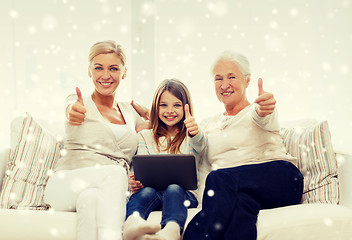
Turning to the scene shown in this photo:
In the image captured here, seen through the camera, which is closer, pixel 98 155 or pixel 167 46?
pixel 98 155

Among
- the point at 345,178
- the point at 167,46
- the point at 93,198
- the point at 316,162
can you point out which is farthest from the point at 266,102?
the point at 167,46

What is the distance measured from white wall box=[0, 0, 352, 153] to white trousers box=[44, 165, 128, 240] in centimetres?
116

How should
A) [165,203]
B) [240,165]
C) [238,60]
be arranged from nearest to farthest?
[165,203], [240,165], [238,60]

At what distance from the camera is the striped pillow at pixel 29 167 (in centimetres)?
168

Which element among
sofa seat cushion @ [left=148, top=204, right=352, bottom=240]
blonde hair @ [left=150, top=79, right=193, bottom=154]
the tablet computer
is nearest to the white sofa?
sofa seat cushion @ [left=148, top=204, right=352, bottom=240]

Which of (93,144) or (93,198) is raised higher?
(93,144)

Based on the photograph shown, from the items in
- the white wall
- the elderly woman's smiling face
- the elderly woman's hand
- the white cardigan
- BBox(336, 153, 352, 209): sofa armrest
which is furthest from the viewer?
the white wall

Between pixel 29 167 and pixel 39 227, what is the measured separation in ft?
1.58

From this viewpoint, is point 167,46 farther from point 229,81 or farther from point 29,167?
point 29,167

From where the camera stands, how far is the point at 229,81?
6.09 feet

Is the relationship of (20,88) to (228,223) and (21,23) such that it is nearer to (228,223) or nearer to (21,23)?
(21,23)

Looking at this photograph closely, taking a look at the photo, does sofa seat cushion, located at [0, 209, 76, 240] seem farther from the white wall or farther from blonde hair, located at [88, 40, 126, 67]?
the white wall

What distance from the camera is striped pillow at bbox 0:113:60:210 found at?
1.68 meters

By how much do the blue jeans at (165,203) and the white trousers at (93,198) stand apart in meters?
0.10
